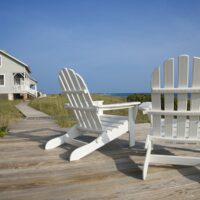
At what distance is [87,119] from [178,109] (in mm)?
1480

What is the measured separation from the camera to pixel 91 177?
9.97ft

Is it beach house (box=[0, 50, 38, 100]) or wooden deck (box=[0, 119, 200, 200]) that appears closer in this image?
wooden deck (box=[0, 119, 200, 200])

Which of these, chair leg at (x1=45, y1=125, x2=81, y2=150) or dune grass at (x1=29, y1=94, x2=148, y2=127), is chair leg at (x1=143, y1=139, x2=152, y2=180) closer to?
chair leg at (x1=45, y1=125, x2=81, y2=150)

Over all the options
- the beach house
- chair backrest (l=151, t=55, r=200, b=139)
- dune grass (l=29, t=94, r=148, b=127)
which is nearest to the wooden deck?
chair backrest (l=151, t=55, r=200, b=139)

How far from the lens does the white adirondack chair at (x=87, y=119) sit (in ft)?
12.9

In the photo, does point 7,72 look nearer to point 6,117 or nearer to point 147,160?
point 6,117

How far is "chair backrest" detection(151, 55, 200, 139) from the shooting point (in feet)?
10.2

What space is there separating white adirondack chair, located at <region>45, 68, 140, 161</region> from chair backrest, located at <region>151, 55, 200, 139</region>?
0.83 metres

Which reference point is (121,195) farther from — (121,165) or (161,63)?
(161,63)

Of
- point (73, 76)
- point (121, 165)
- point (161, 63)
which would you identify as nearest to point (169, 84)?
point (161, 63)

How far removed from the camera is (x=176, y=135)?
335 centimetres

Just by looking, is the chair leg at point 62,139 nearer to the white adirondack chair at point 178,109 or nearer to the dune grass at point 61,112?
the white adirondack chair at point 178,109

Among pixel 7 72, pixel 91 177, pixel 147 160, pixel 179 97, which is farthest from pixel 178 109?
pixel 7 72

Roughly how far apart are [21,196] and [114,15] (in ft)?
76.1
